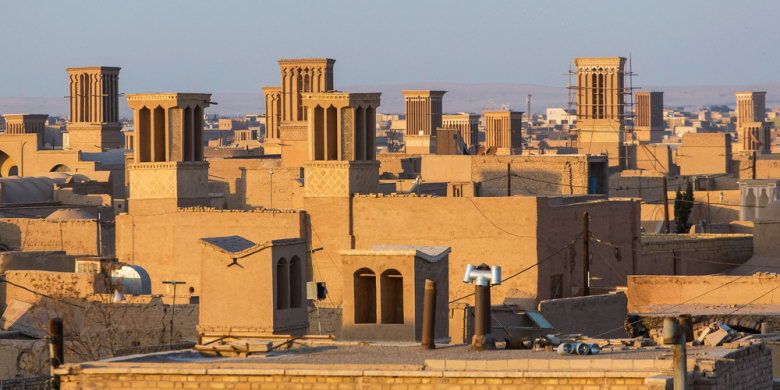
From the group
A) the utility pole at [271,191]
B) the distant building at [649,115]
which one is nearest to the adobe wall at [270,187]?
the utility pole at [271,191]

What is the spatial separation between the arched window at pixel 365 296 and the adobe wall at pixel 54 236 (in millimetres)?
14616

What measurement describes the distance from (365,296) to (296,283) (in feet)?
5.92

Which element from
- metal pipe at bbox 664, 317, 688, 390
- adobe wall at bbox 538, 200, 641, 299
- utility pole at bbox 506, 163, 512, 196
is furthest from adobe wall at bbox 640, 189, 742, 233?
metal pipe at bbox 664, 317, 688, 390

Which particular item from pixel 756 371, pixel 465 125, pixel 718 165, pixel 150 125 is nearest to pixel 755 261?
pixel 150 125

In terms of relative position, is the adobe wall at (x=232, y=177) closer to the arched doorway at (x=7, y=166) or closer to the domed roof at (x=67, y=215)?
the domed roof at (x=67, y=215)

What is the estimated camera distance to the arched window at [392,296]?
54.6 feet

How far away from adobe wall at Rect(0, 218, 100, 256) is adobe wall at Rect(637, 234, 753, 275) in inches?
302

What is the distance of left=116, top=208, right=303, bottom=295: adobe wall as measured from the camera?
89.2ft

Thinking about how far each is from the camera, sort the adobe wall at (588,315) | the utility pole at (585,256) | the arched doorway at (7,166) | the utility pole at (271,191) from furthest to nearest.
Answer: the arched doorway at (7,166) → the utility pole at (271,191) → the utility pole at (585,256) → the adobe wall at (588,315)

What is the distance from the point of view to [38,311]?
2400 cm

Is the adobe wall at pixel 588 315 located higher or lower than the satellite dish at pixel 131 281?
lower

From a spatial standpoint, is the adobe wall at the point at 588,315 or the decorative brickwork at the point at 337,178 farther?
the decorative brickwork at the point at 337,178

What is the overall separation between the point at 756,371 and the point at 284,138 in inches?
1415

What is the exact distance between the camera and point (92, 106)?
2315 inches
